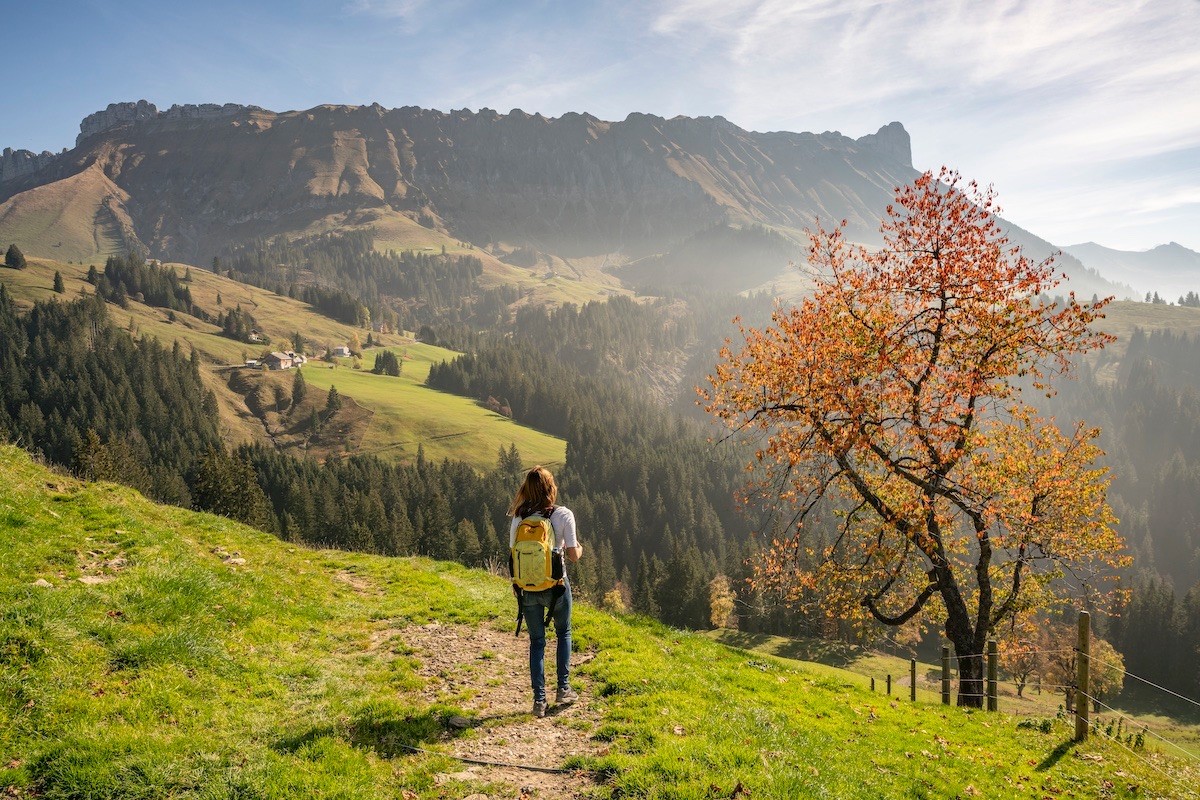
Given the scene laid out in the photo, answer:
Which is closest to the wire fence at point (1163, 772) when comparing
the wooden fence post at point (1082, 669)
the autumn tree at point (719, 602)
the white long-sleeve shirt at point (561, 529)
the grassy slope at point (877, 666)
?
the wooden fence post at point (1082, 669)

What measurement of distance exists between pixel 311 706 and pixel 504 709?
3.48 m

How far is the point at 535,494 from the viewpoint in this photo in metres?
10.8

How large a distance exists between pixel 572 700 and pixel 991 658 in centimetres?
1376

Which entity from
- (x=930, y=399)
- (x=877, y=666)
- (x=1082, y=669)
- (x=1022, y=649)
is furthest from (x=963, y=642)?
(x=877, y=666)

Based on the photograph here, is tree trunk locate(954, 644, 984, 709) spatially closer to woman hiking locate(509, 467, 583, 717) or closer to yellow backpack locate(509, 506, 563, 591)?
woman hiking locate(509, 467, 583, 717)

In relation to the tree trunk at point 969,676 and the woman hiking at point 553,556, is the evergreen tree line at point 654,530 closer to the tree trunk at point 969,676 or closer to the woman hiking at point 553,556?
the tree trunk at point 969,676

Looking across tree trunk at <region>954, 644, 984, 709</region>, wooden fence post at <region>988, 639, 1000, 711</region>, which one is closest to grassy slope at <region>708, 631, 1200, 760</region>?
tree trunk at <region>954, 644, 984, 709</region>

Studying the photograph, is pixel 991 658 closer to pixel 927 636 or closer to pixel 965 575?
pixel 965 575

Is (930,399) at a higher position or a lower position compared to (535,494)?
higher

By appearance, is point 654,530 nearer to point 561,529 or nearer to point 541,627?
point 541,627

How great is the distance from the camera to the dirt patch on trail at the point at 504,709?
8.95m

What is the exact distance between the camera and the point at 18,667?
348 inches

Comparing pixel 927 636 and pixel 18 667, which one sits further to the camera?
pixel 927 636

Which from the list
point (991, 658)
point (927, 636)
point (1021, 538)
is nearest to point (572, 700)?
point (991, 658)
